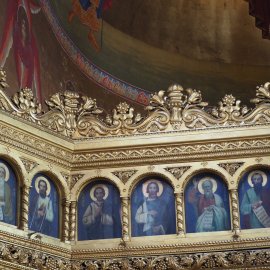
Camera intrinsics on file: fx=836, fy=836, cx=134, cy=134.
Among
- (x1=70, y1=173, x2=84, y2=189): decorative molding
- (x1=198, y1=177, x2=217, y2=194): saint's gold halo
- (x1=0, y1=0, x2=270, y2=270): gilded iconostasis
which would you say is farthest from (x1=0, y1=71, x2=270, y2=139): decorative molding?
(x1=198, y1=177, x2=217, y2=194): saint's gold halo

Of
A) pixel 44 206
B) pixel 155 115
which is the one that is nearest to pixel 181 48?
pixel 155 115

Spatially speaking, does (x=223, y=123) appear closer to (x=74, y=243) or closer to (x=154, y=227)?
(x=154, y=227)

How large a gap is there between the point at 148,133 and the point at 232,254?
3.89ft

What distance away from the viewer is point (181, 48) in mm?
12922

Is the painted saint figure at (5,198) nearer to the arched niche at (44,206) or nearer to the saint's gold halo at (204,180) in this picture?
the arched niche at (44,206)

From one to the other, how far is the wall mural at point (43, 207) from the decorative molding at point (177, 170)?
92cm

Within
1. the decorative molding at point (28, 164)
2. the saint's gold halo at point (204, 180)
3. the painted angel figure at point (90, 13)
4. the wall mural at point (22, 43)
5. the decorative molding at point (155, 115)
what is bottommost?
the saint's gold halo at point (204, 180)

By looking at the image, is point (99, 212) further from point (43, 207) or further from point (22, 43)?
point (22, 43)

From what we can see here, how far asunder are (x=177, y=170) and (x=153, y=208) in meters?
0.35

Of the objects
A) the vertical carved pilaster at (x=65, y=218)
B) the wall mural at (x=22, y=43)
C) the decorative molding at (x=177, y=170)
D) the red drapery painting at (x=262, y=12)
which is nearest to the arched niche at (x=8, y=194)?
the vertical carved pilaster at (x=65, y=218)

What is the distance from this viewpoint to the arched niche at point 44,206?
20.7 ft

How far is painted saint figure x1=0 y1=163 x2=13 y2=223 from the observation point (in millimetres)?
6047

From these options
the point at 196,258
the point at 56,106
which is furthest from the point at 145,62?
the point at 196,258

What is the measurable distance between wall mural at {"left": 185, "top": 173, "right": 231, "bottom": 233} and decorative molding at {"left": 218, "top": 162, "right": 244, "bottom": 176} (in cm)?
10
